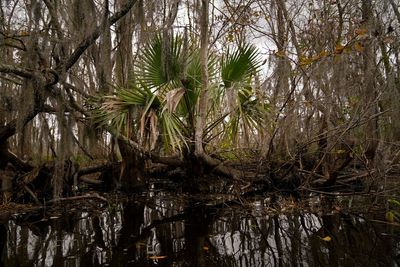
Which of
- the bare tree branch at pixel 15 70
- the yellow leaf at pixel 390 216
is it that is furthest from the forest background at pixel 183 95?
the yellow leaf at pixel 390 216

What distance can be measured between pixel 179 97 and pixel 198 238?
2.26 metres

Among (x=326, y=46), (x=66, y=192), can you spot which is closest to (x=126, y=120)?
(x=66, y=192)

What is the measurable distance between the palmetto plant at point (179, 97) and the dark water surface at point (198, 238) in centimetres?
118

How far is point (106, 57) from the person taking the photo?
4.50 metres

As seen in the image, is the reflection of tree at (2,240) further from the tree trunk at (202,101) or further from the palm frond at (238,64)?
the palm frond at (238,64)

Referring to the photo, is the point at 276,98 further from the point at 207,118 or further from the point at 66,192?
the point at 66,192

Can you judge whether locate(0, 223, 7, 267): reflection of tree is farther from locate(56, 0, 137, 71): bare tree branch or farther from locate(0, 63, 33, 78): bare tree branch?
locate(56, 0, 137, 71): bare tree branch

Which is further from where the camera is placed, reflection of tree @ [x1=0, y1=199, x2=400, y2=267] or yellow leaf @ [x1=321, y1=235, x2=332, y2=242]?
yellow leaf @ [x1=321, y1=235, x2=332, y2=242]

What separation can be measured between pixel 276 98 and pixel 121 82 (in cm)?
245

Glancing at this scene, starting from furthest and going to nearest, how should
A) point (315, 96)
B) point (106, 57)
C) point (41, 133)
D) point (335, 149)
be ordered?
1. point (335, 149)
2. point (315, 96)
3. point (41, 133)
4. point (106, 57)

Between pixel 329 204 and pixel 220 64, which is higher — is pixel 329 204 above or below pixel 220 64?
below

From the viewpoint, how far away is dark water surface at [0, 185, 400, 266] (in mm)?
2811

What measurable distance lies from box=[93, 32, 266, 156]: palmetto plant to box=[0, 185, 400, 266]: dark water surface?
1181mm

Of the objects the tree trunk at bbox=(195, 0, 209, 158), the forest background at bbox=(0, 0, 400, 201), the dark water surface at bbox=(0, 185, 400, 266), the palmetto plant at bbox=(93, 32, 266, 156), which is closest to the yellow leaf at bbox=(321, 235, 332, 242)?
the dark water surface at bbox=(0, 185, 400, 266)
